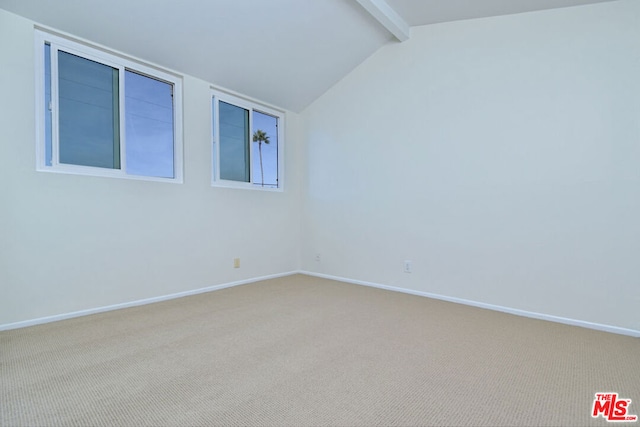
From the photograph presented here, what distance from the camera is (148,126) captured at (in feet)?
11.0

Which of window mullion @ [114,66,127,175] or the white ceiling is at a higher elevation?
the white ceiling

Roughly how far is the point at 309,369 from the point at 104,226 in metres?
2.32

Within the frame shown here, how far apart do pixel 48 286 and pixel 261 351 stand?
1936mm

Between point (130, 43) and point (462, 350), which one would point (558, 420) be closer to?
point (462, 350)

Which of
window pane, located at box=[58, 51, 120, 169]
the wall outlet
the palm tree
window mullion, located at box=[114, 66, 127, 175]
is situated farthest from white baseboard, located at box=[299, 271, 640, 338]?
window pane, located at box=[58, 51, 120, 169]

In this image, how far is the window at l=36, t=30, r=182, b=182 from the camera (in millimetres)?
2707

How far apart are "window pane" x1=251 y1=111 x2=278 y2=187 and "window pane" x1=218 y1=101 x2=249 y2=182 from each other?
143 millimetres

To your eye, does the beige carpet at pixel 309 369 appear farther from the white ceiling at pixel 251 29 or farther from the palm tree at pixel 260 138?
the white ceiling at pixel 251 29

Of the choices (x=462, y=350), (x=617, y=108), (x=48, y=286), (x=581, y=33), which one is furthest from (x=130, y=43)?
(x=617, y=108)

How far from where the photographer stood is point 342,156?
4379 millimetres

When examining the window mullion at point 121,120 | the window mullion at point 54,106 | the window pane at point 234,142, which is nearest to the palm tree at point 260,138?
the window pane at point 234,142

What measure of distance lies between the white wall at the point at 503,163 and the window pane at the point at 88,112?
2585 millimetres

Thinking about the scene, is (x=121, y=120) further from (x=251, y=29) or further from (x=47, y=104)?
(x=251, y=29)

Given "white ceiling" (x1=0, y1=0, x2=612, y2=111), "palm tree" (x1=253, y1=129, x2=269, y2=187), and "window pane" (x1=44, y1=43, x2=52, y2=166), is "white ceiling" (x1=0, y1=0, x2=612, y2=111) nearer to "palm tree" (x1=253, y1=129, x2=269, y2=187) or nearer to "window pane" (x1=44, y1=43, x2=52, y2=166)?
"window pane" (x1=44, y1=43, x2=52, y2=166)
